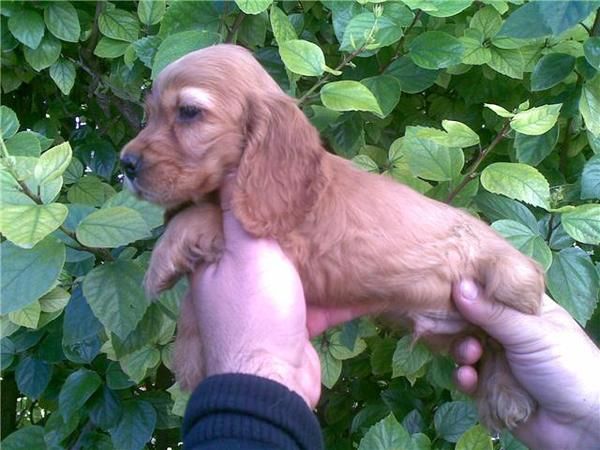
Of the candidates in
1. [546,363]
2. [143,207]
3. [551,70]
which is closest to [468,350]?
[546,363]

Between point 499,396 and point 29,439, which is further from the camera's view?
point 29,439

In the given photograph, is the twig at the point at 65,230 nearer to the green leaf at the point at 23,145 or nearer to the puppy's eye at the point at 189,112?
the green leaf at the point at 23,145

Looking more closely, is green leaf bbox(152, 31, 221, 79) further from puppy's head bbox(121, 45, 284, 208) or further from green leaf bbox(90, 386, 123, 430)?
green leaf bbox(90, 386, 123, 430)

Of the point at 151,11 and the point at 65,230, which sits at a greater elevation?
the point at 151,11

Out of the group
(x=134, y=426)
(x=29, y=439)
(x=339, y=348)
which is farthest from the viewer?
(x=29, y=439)

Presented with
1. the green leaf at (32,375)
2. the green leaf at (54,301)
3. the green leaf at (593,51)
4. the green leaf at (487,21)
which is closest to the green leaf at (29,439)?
the green leaf at (32,375)

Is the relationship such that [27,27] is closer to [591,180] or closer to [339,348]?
[339,348]

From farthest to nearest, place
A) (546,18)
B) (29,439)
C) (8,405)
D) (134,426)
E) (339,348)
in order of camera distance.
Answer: (8,405)
(29,439)
(134,426)
(339,348)
(546,18)
